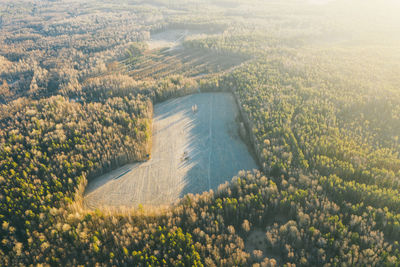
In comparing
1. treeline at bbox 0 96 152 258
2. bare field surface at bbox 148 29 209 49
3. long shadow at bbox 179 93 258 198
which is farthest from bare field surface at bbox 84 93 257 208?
bare field surface at bbox 148 29 209 49

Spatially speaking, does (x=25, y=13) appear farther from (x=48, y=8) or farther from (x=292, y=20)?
(x=292, y=20)

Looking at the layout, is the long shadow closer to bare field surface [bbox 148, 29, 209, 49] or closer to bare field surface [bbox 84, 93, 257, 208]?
bare field surface [bbox 84, 93, 257, 208]

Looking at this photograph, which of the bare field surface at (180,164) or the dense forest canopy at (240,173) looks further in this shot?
the bare field surface at (180,164)

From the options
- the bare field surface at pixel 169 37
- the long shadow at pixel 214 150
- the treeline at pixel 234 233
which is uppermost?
the bare field surface at pixel 169 37

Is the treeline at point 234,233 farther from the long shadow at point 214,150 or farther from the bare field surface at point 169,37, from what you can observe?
the bare field surface at point 169,37

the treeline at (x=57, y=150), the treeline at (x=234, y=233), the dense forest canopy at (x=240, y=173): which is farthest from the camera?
the treeline at (x=57, y=150)

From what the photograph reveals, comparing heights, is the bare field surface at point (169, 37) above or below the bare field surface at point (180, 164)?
above

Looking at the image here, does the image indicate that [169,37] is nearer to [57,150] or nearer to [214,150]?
[57,150]

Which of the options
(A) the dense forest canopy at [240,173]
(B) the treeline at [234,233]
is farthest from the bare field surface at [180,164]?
(B) the treeline at [234,233]

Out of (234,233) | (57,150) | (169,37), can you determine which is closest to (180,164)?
(234,233)
